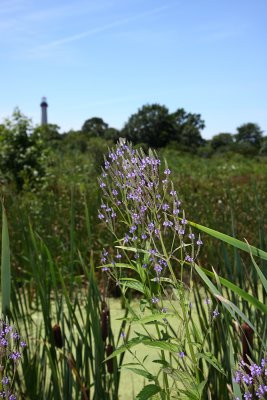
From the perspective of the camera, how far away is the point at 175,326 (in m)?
2.37

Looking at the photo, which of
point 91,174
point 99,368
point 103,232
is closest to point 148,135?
point 91,174

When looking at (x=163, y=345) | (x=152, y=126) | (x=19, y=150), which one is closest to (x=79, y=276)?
(x=163, y=345)

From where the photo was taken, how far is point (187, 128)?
1879 inches

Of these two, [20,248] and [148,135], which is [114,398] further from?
[148,135]

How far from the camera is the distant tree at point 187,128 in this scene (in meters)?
45.8

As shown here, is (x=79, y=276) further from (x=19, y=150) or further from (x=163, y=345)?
(x=19, y=150)

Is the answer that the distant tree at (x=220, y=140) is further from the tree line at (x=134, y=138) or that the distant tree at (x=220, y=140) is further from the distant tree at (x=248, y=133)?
the distant tree at (x=248, y=133)

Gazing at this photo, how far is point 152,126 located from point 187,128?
17.6 feet

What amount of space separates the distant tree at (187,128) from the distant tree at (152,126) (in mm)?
1118

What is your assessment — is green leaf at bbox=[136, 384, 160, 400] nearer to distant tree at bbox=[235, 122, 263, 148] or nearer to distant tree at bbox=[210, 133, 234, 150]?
distant tree at bbox=[210, 133, 234, 150]

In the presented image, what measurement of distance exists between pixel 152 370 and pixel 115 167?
52.5 inches

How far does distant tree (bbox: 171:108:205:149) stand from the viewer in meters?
45.8

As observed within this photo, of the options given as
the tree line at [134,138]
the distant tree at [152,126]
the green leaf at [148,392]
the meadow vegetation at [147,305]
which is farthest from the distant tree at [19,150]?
the distant tree at [152,126]

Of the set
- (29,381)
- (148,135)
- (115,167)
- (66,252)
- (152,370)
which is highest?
(148,135)
